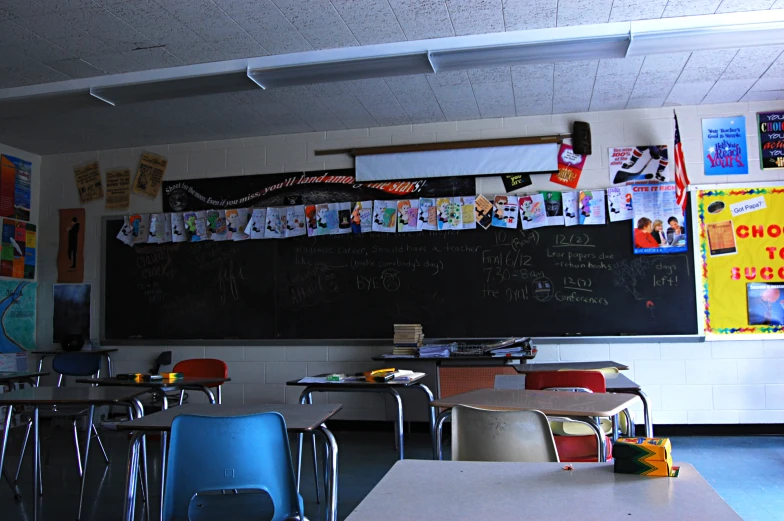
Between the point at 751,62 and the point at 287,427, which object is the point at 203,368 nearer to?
the point at 287,427

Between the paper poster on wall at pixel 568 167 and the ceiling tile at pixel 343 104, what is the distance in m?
1.67

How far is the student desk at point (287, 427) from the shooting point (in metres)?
2.42

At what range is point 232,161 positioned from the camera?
6.45 m

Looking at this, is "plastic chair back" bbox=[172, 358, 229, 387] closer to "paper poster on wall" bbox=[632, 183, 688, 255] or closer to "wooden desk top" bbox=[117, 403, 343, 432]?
"wooden desk top" bbox=[117, 403, 343, 432]

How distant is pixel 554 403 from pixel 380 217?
3.56 meters

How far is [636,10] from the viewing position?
3879 mm

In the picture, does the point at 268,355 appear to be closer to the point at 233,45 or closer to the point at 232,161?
the point at 232,161

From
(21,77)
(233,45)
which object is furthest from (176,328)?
(233,45)

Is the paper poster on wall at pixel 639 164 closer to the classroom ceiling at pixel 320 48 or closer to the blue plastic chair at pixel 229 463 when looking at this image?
the classroom ceiling at pixel 320 48

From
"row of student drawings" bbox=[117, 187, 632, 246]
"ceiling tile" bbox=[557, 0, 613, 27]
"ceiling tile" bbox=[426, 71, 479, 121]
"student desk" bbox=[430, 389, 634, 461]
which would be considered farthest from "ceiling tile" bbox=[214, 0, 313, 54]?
"student desk" bbox=[430, 389, 634, 461]

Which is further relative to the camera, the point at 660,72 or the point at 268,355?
the point at 268,355

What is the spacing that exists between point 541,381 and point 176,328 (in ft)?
13.7

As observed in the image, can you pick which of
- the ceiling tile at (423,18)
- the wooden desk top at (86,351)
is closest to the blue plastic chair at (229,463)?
the ceiling tile at (423,18)

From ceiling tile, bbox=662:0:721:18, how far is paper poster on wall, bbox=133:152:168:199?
15.5 feet
